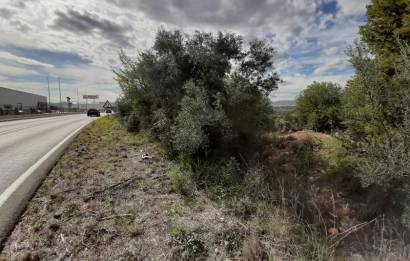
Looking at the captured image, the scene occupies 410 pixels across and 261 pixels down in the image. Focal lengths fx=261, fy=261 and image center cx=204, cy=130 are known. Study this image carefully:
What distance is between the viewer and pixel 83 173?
568 cm

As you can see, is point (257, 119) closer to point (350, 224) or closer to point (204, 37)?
point (204, 37)

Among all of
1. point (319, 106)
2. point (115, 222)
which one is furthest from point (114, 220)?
point (319, 106)

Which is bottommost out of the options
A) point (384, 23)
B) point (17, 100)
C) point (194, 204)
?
point (194, 204)

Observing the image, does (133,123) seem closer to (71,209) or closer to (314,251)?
(71,209)

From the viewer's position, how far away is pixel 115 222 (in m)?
3.58

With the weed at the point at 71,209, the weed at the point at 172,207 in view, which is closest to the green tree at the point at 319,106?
the weed at the point at 172,207

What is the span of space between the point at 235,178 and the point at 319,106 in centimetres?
1063

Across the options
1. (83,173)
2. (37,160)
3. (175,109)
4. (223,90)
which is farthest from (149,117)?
(83,173)

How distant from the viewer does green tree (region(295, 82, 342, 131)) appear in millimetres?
13578

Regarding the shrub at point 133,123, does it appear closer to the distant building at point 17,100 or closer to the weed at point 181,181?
the weed at point 181,181

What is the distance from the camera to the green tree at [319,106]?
535 inches

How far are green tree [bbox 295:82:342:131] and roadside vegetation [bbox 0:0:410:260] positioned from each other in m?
5.00

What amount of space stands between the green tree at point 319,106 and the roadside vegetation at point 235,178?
16.4 feet

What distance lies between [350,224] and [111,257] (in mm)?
4332
